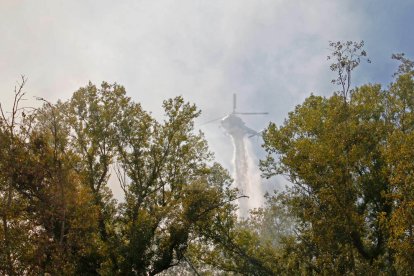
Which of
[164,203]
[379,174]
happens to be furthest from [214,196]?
[379,174]

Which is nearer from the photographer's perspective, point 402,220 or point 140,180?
point 402,220

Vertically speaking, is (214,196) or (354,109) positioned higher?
(354,109)

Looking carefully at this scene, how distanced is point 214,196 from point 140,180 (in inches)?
186

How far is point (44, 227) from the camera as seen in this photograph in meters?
21.2

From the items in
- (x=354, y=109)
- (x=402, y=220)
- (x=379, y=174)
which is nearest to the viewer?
(x=402, y=220)

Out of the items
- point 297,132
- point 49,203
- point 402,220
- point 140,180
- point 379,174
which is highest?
point 297,132

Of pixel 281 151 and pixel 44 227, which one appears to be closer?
pixel 44 227

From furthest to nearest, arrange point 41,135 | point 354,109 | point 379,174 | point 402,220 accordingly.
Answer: point 354,109
point 379,174
point 41,135
point 402,220

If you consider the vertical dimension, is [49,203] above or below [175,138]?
below

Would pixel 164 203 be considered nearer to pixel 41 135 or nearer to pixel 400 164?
pixel 41 135

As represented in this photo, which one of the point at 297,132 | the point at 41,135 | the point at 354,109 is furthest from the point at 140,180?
the point at 354,109

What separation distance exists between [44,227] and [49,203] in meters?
1.30

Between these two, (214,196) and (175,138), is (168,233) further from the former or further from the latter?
(175,138)

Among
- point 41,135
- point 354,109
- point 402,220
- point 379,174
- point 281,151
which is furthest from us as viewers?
point 281,151
